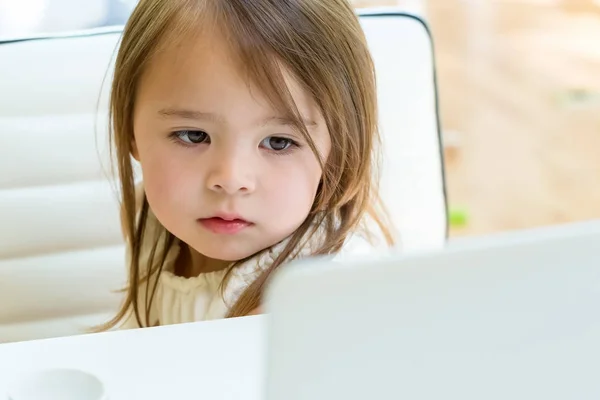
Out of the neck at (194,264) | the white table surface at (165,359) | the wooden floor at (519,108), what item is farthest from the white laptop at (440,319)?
the wooden floor at (519,108)

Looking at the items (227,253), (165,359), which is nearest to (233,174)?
(227,253)

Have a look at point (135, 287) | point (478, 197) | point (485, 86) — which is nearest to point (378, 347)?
point (135, 287)

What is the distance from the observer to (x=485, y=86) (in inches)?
118

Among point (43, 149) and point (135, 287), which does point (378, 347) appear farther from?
point (43, 149)

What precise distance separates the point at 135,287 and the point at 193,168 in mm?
266

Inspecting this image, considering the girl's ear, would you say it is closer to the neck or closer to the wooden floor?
the neck

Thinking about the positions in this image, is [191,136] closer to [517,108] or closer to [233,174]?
[233,174]

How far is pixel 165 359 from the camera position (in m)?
0.67

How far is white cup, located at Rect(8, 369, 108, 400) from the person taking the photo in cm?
63

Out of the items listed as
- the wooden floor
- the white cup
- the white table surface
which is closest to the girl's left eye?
the white table surface

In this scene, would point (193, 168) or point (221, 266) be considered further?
point (221, 266)

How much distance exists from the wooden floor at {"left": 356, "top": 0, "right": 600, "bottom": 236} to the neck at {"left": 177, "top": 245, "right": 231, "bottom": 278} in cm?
134

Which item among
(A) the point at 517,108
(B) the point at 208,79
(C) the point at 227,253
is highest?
(A) the point at 517,108

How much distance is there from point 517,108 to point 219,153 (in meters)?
2.16
